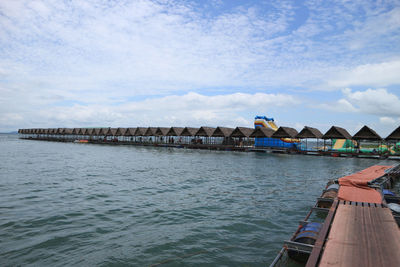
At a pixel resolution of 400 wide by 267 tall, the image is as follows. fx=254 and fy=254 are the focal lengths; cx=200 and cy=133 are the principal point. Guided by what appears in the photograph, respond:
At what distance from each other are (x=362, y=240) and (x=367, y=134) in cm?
3477

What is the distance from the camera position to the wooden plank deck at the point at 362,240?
4.11m

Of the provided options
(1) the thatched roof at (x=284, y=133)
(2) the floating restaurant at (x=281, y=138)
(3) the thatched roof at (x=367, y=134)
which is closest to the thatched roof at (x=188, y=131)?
(2) the floating restaurant at (x=281, y=138)

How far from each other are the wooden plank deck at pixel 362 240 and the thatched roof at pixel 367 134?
31820mm

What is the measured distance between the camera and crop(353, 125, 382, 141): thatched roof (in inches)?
1318

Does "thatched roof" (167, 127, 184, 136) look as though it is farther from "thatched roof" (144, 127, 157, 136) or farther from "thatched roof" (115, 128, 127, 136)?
"thatched roof" (115, 128, 127, 136)

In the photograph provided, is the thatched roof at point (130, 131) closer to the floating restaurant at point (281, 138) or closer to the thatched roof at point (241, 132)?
the floating restaurant at point (281, 138)

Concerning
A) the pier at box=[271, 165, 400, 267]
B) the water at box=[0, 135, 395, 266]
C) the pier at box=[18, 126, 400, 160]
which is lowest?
the water at box=[0, 135, 395, 266]

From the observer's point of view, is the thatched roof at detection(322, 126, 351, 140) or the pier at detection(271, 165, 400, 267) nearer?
the pier at detection(271, 165, 400, 267)

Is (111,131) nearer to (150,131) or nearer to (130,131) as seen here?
(130,131)

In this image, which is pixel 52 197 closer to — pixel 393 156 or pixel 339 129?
pixel 339 129

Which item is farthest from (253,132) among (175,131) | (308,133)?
(175,131)

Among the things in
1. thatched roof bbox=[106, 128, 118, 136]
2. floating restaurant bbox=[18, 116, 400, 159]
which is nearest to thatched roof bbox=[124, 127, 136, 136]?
floating restaurant bbox=[18, 116, 400, 159]

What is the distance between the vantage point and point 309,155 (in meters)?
38.0

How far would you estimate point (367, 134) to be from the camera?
33781 mm
